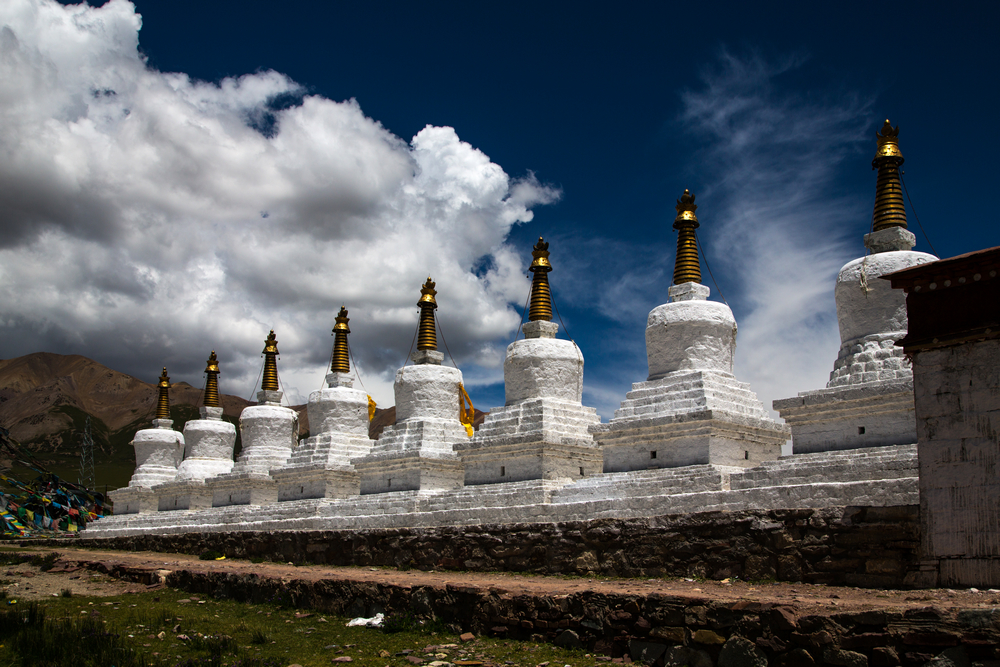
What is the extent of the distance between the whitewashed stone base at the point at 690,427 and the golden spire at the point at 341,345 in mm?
12434

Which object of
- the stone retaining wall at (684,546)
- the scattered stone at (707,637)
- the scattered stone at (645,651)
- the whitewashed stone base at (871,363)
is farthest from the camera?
the whitewashed stone base at (871,363)

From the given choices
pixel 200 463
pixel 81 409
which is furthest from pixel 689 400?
pixel 81 409

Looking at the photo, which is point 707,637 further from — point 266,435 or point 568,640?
point 266,435

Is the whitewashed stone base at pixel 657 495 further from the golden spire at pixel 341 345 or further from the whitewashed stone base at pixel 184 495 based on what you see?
the whitewashed stone base at pixel 184 495

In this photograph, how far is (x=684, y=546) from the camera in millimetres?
10883

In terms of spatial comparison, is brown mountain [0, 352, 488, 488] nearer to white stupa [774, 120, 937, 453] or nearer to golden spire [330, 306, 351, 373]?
golden spire [330, 306, 351, 373]

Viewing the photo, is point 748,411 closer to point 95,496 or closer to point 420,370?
Result: point 420,370

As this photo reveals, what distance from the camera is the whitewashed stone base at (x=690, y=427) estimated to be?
14.1m

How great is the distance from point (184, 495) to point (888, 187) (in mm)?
26023

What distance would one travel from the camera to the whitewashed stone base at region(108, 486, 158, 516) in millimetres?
32312

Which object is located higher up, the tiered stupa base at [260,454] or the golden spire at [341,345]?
the golden spire at [341,345]

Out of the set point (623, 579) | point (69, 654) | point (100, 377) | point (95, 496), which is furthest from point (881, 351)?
point (100, 377)

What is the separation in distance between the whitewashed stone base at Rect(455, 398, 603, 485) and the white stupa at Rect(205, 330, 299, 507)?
35.1ft

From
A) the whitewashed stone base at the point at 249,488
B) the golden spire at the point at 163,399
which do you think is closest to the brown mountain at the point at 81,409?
the golden spire at the point at 163,399
